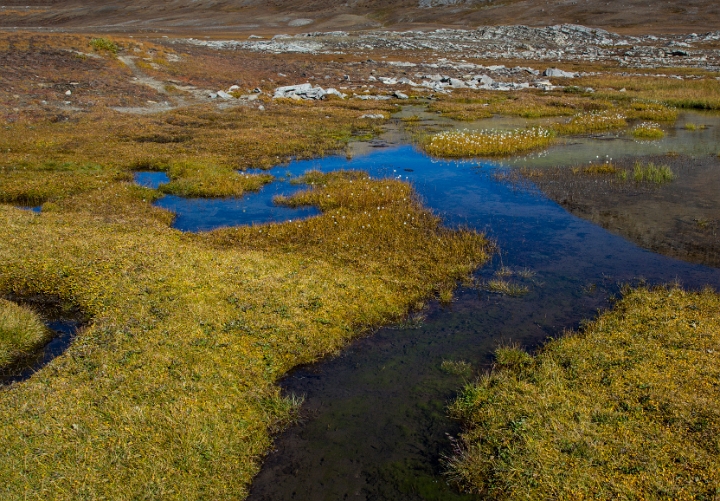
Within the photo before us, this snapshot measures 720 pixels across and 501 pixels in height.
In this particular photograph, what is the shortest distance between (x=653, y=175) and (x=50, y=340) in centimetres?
2442

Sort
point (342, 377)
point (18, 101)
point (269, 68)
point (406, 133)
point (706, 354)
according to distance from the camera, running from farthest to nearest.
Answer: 1. point (269, 68)
2. point (18, 101)
3. point (406, 133)
4. point (342, 377)
5. point (706, 354)

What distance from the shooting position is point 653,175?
23297 mm

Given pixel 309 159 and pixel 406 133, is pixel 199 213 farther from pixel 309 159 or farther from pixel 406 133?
pixel 406 133

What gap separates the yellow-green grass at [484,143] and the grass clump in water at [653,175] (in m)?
7.73

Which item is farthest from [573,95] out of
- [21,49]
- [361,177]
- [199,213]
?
[21,49]

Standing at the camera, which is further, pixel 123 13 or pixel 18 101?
pixel 123 13

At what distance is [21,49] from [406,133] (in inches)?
1792

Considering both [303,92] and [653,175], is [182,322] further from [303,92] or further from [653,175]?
[303,92]

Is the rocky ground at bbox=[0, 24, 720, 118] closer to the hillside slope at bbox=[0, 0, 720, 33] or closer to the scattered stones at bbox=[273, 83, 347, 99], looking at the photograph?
the scattered stones at bbox=[273, 83, 347, 99]

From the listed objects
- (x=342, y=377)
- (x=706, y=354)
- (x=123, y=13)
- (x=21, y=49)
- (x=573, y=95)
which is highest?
(x=123, y=13)

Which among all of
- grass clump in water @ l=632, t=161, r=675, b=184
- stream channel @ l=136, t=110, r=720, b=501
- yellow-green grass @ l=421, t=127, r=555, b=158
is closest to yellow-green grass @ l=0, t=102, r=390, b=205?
stream channel @ l=136, t=110, r=720, b=501

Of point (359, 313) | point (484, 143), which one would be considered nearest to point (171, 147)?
point (484, 143)

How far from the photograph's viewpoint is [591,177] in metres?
24.4

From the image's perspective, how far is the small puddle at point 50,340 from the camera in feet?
34.1
